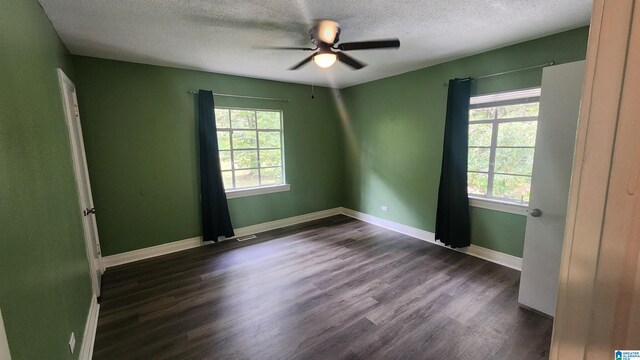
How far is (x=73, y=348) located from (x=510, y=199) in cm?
429

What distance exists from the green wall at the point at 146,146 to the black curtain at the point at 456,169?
2.73 meters

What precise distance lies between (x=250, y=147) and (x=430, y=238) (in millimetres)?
A: 3225

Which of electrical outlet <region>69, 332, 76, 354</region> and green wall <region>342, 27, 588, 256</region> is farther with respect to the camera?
green wall <region>342, 27, 588, 256</region>

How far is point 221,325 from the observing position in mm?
2307

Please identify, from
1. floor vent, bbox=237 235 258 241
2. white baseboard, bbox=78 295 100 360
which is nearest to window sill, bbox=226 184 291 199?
floor vent, bbox=237 235 258 241

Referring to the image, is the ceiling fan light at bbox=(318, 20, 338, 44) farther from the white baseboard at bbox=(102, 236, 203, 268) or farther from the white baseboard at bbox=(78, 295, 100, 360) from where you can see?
the white baseboard at bbox=(102, 236, 203, 268)

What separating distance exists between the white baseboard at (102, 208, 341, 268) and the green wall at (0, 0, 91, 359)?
4.61ft

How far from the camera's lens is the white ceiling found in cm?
208

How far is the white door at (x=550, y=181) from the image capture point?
6.95 feet

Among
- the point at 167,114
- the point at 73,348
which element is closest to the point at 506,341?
the point at 73,348

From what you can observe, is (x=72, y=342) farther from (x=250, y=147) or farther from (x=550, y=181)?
(x=550, y=181)

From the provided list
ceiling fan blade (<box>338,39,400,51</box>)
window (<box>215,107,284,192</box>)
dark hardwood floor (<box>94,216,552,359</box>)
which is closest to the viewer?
dark hardwood floor (<box>94,216,552,359</box>)

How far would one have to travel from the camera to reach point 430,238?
408 centimetres

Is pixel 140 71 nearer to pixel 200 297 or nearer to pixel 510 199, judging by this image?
pixel 200 297
